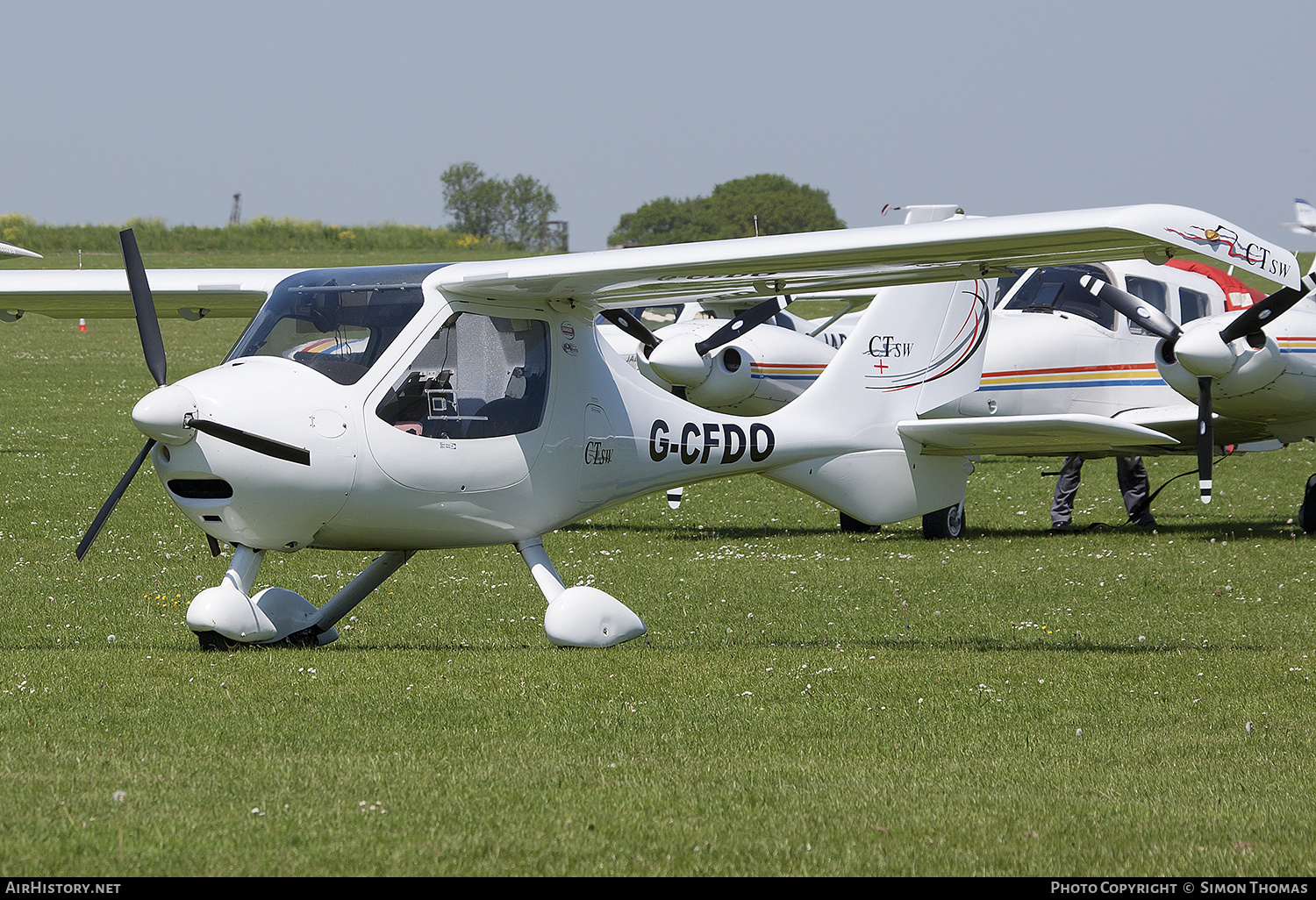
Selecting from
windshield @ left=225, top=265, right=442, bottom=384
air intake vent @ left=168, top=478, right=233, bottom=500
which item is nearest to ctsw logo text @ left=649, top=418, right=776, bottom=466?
windshield @ left=225, top=265, right=442, bottom=384

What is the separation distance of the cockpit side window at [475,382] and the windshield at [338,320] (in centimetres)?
26

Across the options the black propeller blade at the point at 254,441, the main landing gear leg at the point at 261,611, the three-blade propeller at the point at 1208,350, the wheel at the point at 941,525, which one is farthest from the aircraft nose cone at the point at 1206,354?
the black propeller blade at the point at 254,441

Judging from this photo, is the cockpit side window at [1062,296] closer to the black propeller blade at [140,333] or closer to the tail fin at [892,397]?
the tail fin at [892,397]

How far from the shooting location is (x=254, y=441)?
24.6ft

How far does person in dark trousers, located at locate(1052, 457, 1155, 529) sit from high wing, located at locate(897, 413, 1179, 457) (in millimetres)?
4211

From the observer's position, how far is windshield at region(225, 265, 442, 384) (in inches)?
319

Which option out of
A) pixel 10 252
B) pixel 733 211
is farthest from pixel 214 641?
pixel 733 211

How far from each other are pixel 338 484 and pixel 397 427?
1.59 ft

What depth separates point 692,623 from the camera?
10.2 m

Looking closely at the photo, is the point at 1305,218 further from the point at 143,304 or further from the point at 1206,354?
the point at 143,304

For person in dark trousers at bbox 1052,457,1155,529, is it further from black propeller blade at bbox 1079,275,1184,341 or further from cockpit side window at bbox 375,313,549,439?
cockpit side window at bbox 375,313,549,439
